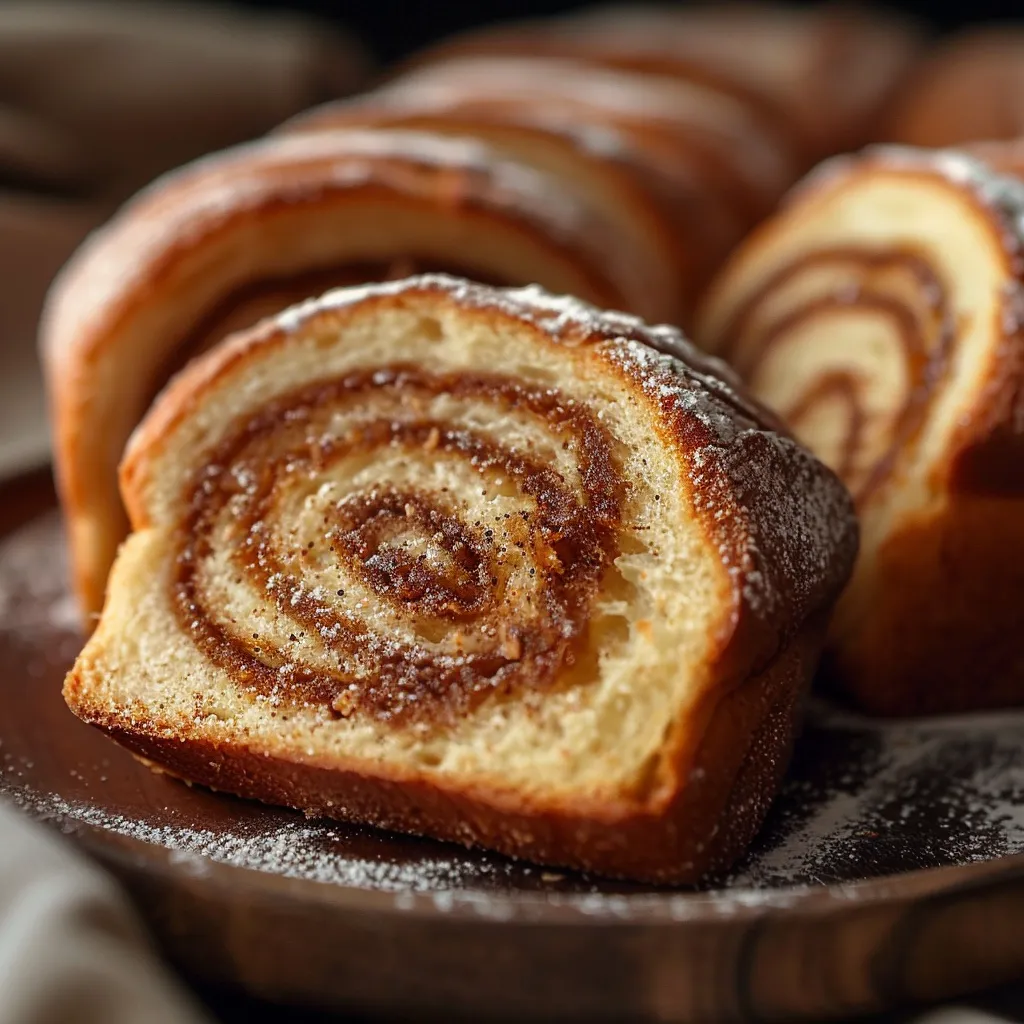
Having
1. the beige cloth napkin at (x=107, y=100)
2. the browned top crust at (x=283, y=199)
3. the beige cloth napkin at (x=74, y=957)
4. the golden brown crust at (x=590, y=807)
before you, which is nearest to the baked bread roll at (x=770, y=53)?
the beige cloth napkin at (x=107, y=100)

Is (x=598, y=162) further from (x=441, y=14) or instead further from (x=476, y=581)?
(x=441, y=14)

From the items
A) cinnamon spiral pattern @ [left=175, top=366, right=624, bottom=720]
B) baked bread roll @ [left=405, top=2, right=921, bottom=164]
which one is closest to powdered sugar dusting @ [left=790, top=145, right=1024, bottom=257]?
cinnamon spiral pattern @ [left=175, top=366, right=624, bottom=720]

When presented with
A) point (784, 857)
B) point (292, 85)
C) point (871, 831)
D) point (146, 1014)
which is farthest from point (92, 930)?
point (292, 85)

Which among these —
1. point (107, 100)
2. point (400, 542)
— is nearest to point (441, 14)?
point (107, 100)

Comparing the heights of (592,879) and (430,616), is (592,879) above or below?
below

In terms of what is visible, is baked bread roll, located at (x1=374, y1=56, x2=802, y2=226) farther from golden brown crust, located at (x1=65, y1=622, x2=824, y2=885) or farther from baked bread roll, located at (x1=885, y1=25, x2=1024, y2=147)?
golden brown crust, located at (x1=65, y1=622, x2=824, y2=885)

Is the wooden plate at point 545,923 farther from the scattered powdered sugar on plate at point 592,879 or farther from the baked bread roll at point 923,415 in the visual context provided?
the baked bread roll at point 923,415

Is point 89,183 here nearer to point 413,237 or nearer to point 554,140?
point 554,140
